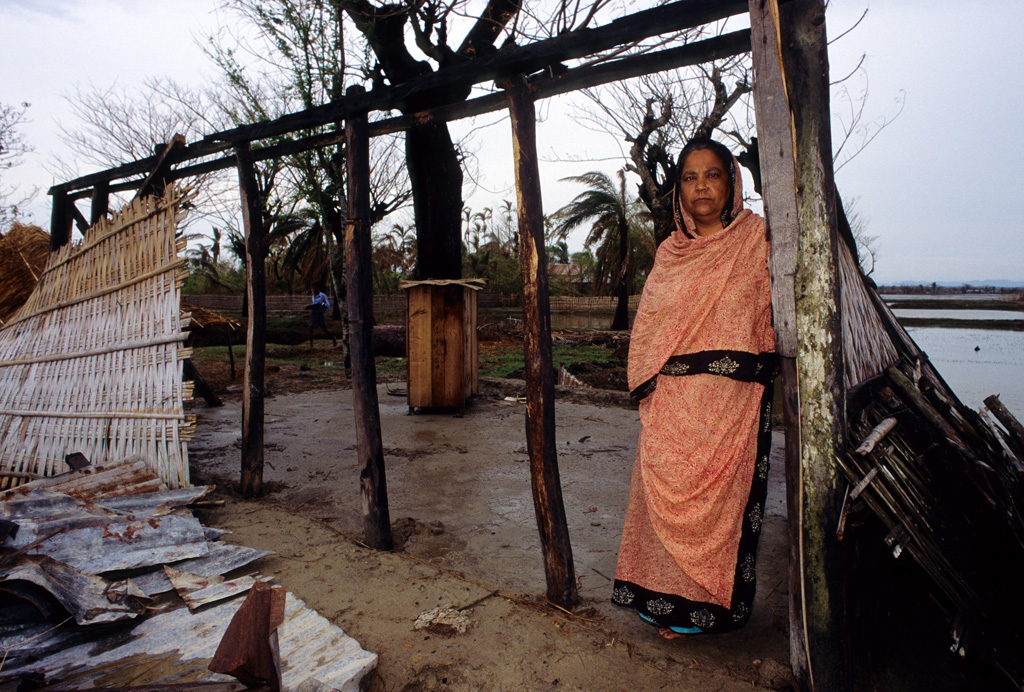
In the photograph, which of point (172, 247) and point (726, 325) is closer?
point (726, 325)

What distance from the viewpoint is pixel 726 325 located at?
7.75ft

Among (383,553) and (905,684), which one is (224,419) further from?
(905,684)

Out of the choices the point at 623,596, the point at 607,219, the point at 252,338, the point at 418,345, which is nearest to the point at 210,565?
the point at 252,338

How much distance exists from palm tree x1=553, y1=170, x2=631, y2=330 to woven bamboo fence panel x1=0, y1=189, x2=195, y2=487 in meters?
16.7

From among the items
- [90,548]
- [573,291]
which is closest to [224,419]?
[90,548]

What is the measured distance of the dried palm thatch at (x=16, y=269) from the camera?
591 centimetres

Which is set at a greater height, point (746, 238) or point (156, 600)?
point (746, 238)

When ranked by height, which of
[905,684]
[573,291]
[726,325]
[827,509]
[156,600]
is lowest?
[905,684]

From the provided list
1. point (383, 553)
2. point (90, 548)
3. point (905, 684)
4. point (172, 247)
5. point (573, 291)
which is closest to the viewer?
point (905, 684)

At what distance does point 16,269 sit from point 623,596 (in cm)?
681

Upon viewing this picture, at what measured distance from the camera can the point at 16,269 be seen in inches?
236

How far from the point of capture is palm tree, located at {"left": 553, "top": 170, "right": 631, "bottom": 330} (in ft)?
66.0

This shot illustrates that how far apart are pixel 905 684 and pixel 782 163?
1.93 metres

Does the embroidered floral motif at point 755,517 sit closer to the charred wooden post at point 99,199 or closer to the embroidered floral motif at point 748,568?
the embroidered floral motif at point 748,568
